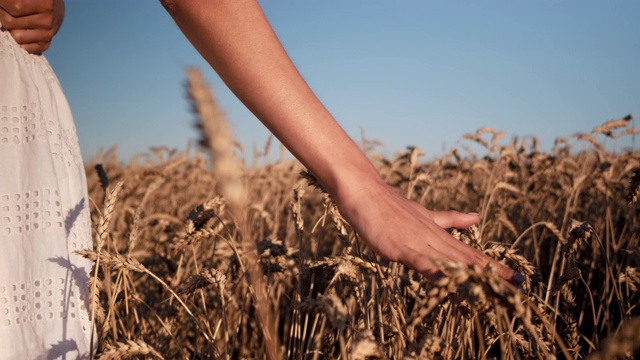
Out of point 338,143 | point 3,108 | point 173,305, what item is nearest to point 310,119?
point 338,143

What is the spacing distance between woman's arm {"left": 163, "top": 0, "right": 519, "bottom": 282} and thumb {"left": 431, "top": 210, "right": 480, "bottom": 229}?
19 cm

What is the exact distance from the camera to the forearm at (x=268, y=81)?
0.95 meters

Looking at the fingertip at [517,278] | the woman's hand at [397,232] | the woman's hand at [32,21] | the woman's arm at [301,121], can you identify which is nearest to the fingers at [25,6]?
the woman's hand at [32,21]

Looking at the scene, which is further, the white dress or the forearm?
the white dress

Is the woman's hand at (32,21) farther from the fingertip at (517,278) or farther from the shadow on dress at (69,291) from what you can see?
the fingertip at (517,278)

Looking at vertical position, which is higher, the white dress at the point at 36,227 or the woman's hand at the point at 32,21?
the woman's hand at the point at 32,21

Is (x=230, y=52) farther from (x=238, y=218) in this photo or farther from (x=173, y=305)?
(x=173, y=305)

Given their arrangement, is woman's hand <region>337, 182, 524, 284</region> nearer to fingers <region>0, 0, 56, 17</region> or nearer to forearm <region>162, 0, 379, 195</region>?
forearm <region>162, 0, 379, 195</region>

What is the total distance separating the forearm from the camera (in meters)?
0.95

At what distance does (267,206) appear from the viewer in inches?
174

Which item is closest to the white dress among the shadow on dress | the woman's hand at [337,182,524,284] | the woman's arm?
the shadow on dress

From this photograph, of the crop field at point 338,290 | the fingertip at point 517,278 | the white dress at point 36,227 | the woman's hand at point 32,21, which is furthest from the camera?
the woman's hand at point 32,21

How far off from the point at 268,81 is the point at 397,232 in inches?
14.7

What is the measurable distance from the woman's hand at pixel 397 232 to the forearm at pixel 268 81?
43 millimetres
